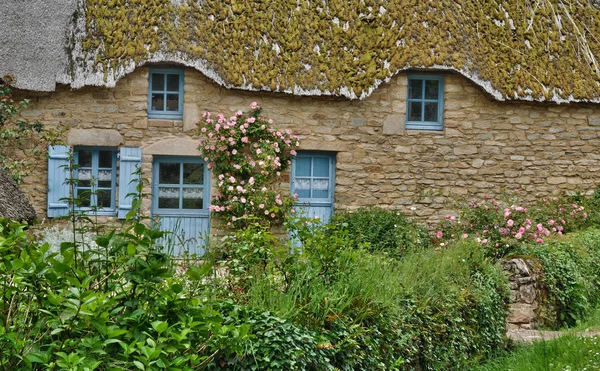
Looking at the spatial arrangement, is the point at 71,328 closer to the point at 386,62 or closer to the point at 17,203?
the point at 17,203

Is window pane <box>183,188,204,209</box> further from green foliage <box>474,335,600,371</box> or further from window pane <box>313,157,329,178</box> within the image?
green foliage <box>474,335,600,371</box>

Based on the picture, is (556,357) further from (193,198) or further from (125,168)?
(125,168)

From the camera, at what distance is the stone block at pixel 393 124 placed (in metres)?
12.7

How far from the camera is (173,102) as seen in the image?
12414 mm

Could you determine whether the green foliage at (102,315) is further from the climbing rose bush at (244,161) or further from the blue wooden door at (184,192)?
the blue wooden door at (184,192)

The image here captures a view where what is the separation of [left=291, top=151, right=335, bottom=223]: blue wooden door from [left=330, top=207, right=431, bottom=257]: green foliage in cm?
44

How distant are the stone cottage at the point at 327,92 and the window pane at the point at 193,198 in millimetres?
21

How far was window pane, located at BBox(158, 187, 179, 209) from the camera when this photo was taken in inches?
490

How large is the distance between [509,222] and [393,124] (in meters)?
2.85

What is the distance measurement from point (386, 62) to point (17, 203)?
256 inches

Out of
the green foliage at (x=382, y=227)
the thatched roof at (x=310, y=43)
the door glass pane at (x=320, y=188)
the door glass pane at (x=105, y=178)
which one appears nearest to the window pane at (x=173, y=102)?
the thatched roof at (x=310, y=43)

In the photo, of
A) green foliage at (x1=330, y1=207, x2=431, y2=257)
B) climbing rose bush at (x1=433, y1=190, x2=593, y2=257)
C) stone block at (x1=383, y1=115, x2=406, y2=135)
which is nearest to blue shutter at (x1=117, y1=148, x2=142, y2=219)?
green foliage at (x1=330, y1=207, x2=431, y2=257)

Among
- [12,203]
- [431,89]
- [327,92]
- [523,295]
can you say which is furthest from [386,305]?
[431,89]

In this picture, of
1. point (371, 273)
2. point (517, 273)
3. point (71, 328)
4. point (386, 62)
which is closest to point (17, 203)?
point (371, 273)
